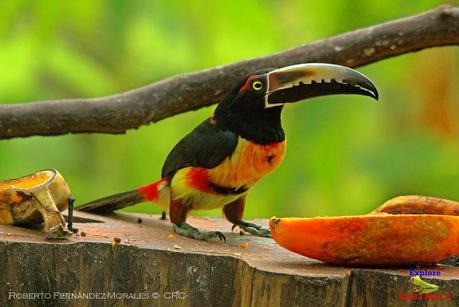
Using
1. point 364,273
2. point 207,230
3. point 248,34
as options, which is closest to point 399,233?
point 364,273

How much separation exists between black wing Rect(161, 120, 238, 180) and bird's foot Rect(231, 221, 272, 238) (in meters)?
0.32

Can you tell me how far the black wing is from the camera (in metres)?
3.17

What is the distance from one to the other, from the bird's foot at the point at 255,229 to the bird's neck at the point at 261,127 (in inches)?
15.5

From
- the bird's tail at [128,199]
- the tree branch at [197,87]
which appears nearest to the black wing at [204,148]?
the bird's tail at [128,199]

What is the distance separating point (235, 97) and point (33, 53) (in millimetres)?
1710

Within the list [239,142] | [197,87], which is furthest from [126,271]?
[197,87]

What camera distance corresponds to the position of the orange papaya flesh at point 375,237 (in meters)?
2.62

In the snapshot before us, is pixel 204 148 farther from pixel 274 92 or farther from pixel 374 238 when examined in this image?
pixel 374 238

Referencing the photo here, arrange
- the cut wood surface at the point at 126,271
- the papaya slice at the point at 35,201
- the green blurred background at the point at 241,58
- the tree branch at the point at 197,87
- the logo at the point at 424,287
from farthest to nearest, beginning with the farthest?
the green blurred background at the point at 241,58 → the tree branch at the point at 197,87 → the papaya slice at the point at 35,201 → the cut wood surface at the point at 126,271 → the logo at the point at 424,287

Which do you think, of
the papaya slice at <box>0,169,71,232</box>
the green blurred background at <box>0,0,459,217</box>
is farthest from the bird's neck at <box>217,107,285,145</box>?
the green blurred background at <box>0,0,459,217</box>

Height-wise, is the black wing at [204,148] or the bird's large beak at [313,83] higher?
the bird's large beak at [313,83]

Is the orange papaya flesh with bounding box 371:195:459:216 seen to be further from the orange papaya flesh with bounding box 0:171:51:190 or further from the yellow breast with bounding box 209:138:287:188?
the orange papaya flesh with bounding box 0:171:51:190

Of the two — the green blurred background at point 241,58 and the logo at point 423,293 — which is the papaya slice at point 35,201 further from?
the green blurred background at point 241,58

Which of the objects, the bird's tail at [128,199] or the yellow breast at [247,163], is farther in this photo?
the bird's tail at [128,199]
